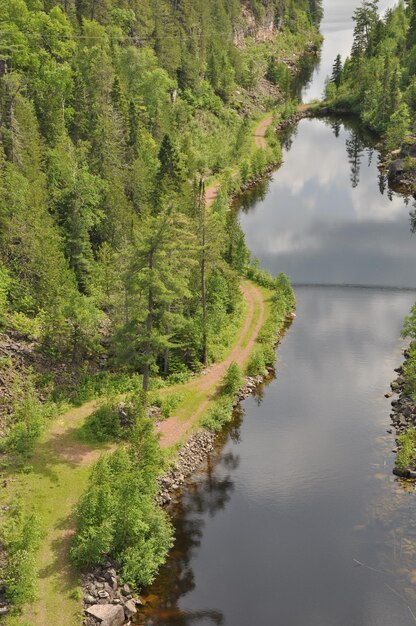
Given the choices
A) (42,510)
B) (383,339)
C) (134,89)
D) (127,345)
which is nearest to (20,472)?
(42,510)

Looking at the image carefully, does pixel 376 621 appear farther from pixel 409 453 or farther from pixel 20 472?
pixel 20 472

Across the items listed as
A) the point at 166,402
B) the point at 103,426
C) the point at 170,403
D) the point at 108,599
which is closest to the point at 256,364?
the point at 170,403

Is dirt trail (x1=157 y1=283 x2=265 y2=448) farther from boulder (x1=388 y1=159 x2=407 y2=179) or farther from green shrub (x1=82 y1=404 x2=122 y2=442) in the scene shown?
boulder (x1=388 y1=159 x2=407 y2=179)

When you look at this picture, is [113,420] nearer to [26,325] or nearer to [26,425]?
[26,425]

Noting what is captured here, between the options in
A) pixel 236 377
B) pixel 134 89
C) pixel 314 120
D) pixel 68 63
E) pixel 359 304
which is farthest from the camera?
pixel 314 120

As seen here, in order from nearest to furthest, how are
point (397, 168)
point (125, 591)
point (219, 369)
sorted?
point (125, 591) → point (219, 369) → point (397, 168)

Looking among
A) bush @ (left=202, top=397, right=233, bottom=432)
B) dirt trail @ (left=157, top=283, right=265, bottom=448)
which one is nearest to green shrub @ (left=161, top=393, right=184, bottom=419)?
dirt trail @ (left=157, top=283, right=265, bottom=448)

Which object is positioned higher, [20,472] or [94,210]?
[94,210]
